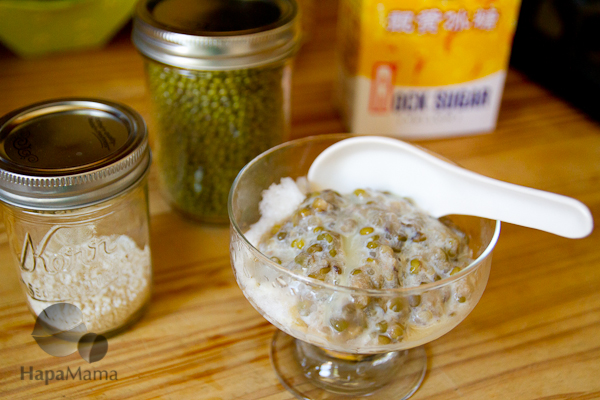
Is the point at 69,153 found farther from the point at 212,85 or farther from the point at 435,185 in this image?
the point at 435,185

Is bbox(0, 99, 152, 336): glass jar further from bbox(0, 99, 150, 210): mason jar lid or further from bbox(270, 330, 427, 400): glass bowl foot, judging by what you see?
bbox(270, 330, 427, 400): glass bowl foot

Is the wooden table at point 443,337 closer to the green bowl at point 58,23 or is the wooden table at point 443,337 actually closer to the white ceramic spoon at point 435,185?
the white ceramic spoon at point 435,185

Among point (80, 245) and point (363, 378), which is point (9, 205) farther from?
point (363, 378)

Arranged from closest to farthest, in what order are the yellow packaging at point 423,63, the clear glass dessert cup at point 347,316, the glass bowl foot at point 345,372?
the clear glass dessert cup at point 347,316
the glass bowl foot at point 345,372
the yellow packaging at point 423,63

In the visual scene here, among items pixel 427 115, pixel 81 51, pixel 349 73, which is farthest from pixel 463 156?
pixel 81 51

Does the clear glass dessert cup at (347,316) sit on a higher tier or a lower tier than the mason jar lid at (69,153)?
lower

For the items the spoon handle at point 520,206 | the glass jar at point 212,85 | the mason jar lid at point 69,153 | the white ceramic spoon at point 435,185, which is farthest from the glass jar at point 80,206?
the spoon handle at point 520,206
